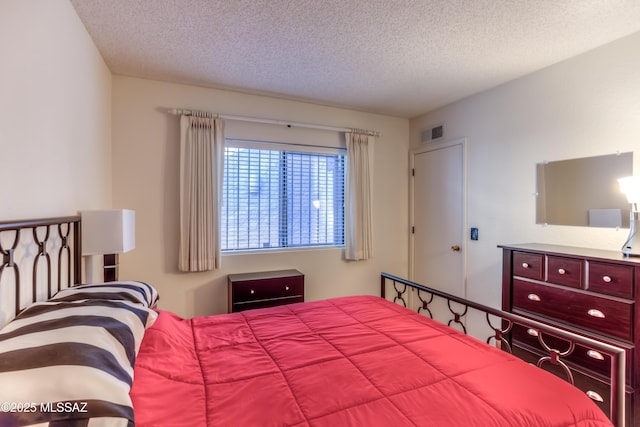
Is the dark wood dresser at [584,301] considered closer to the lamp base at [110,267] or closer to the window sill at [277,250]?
the window sill at [277,250]

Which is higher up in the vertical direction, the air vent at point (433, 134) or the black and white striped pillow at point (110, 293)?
the air vent at point (433, 134)

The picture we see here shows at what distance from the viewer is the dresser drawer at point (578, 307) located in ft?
5.45

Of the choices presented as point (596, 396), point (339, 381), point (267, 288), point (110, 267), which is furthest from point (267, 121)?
point (596, 396)

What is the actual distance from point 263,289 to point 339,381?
1838mm

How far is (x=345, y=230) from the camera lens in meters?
3.52

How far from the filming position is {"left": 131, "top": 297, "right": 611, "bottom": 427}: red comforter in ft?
3.18

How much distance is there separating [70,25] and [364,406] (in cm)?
246

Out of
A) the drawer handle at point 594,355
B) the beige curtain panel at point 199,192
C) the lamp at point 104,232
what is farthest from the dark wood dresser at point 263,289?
the drawer handle at point 594,355

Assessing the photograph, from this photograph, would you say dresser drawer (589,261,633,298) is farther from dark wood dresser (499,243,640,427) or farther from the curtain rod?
the curtain rod

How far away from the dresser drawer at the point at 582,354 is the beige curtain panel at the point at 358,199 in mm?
1687

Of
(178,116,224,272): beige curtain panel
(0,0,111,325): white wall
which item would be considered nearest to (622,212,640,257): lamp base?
(178,116,224,272): beige curtain panel

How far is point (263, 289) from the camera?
2.88 m

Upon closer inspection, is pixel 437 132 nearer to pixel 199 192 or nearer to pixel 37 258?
pixel 199 192

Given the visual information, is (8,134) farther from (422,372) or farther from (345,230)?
(345,230)
